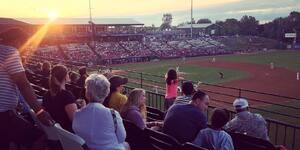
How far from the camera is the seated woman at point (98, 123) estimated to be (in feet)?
11.3

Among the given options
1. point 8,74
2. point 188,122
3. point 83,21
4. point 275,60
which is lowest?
point 275,60

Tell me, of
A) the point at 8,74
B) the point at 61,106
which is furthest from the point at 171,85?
the point at 8,74

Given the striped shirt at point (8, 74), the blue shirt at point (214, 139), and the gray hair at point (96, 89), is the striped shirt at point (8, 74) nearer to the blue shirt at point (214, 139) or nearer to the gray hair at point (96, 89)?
the gray hair at point (96, 89)

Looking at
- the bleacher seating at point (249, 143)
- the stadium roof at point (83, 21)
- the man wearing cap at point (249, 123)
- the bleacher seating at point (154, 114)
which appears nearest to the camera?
the bleacher seating at point (249, 143)

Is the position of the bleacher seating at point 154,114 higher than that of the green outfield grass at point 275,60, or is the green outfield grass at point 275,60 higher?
the bleacher seating at point 154,114

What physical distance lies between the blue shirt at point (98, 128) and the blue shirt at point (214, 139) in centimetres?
117

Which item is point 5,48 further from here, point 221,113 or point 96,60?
point 96,60

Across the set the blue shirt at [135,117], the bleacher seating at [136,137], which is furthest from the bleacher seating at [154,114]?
the bleacher seating at [136,137]

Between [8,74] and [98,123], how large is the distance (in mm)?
1219

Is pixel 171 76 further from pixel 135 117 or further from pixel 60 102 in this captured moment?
pixel 60 102

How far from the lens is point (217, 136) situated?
4223 mm

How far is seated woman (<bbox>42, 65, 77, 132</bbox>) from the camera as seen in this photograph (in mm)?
4133

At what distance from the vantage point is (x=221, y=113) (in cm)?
415

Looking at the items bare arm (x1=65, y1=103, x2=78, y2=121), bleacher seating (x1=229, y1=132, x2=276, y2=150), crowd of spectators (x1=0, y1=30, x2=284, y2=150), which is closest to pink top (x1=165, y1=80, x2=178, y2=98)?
crowd of spectators (x1=0, y1=30, x2=284, y2=150)
